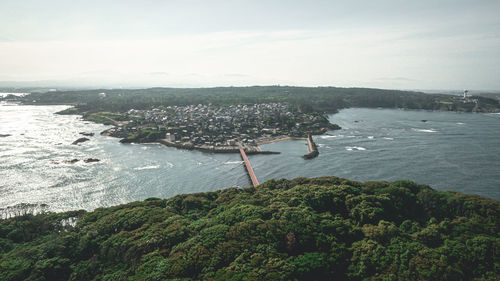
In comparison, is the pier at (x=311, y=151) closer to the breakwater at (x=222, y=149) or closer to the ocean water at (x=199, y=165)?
the ocean water at (x=199, y=165)

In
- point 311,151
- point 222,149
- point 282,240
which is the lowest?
point 282,240

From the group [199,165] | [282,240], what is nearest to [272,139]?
[199,165]

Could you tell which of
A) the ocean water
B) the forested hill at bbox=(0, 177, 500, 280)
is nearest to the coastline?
the ocean water

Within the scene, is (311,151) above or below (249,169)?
above

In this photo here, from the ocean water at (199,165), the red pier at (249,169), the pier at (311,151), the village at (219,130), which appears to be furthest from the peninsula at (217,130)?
the pier at (311,151)

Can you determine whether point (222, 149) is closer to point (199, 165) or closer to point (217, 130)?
point (199, 165)

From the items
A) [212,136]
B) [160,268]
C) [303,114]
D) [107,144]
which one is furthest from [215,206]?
[303,114]

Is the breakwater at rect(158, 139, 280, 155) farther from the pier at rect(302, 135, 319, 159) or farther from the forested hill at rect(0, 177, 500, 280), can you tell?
the forested hill at rect(0, 177, 500, 280)

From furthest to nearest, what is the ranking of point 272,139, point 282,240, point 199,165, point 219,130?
point 219,130, point 272,139, point 199,165, point 282,240
